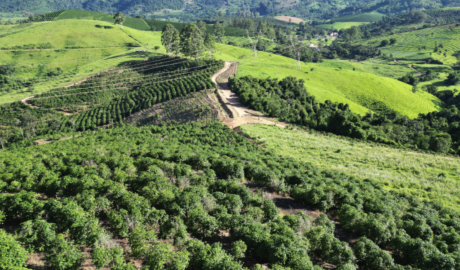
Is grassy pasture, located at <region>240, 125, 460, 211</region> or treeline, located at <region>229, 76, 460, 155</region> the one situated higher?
treeline, located at <region>229, 76, 460, 155</region>

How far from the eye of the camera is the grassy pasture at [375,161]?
156 ft

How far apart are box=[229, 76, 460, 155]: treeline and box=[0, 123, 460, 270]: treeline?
137 feet

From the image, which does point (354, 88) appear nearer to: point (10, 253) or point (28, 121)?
point (10, 253)

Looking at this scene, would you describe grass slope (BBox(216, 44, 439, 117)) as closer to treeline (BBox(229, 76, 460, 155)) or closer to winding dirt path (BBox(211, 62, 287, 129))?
treeline (BBox(229, 76, 460, 155))

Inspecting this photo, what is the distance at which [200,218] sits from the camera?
2436cm

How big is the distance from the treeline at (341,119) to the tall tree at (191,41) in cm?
4222

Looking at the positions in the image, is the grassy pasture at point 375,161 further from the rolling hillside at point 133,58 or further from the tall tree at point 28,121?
the tall tree at point 28,121

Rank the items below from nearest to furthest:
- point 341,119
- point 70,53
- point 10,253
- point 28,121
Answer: point 10,253 → point 341,119 → point 28,121 → point 70,53

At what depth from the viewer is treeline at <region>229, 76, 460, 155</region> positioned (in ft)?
252

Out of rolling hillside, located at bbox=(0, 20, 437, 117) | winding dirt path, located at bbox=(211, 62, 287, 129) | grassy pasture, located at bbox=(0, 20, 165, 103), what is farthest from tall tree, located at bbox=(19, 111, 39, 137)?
winding dirt path, located at bbox=(211, 62, 287, 129)

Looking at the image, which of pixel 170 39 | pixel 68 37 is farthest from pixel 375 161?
pixel 68 37

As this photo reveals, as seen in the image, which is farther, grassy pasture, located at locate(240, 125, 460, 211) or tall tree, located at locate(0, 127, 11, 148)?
tall tree, located at locate(0, 127, 11, 148)

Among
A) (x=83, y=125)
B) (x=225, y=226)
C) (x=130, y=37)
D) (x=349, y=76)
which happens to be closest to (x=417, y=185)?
(x=225, y=226)

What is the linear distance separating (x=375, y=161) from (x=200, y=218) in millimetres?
51136
